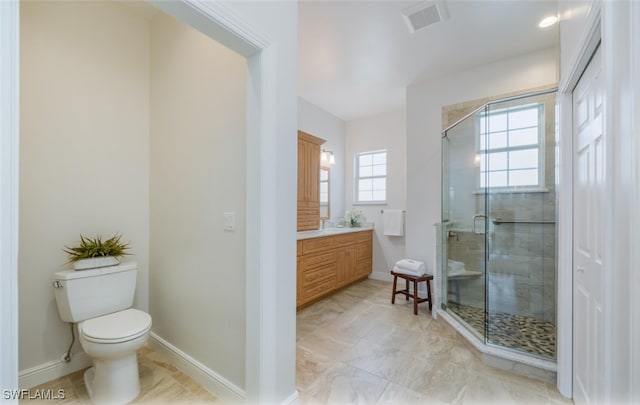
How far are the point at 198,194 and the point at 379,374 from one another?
177 cm

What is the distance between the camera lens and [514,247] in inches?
109

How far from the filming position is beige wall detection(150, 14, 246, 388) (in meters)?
1.56

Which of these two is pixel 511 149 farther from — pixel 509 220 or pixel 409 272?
pixel 409 272

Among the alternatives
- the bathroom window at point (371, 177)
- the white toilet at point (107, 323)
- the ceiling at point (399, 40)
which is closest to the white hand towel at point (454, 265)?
the bathroom window at point (371, 177)

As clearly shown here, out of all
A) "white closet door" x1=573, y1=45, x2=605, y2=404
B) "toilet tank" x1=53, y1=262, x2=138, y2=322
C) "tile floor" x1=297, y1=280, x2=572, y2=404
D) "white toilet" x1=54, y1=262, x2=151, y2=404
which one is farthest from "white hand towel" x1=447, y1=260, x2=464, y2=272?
"toilet tank" x1=53, y1=262, x2=138, y2=322

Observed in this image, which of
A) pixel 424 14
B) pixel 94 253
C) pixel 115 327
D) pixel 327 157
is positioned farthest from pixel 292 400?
pixel 327 157

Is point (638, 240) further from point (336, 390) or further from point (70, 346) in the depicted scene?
point (70, 346)

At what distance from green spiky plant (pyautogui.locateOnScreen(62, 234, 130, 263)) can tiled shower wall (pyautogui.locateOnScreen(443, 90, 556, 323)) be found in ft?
10.4

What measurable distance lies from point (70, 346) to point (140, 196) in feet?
3.76

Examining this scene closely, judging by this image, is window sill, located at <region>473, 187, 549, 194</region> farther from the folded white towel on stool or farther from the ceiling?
the ceiling

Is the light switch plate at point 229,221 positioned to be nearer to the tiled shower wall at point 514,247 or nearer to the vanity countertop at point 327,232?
the vanity countertop at point 327,232

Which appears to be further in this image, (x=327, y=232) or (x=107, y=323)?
(x=327, y=232)

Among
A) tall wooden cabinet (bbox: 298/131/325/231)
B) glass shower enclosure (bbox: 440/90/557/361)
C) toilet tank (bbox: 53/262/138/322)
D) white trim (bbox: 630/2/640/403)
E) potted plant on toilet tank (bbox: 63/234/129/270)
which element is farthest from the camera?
tall wooden cabinet (bbox: 298/131/325/231)

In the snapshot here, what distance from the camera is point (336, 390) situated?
168cm
